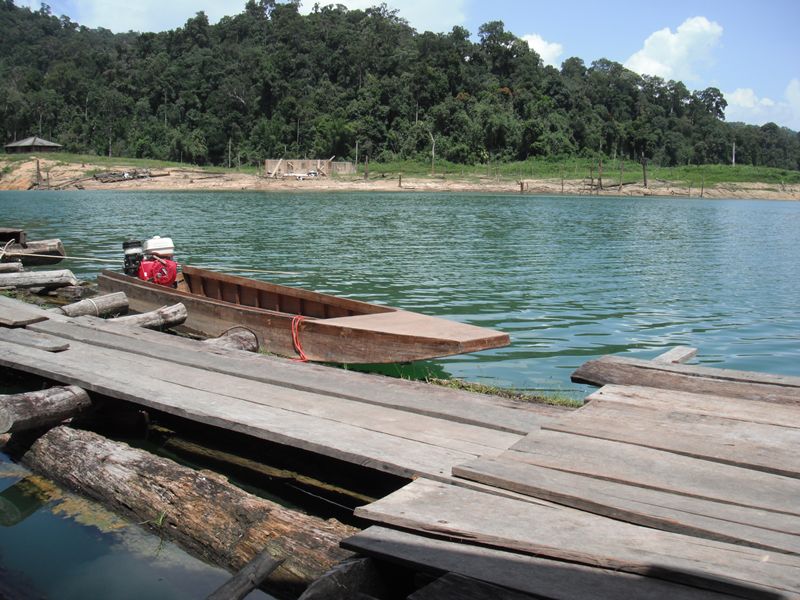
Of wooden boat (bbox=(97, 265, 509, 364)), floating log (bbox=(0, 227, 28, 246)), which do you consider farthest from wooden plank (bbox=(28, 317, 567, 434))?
floating log (bbox=(0, 227, 28, 246))

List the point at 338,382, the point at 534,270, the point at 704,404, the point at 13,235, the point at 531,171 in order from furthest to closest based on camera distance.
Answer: the point at 531,171 → the point at 534,270 → the point at 13,235 → the point at 338,382 → the point at 704,404

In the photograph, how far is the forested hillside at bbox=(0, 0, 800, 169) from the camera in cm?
9750

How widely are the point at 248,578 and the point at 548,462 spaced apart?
156cm

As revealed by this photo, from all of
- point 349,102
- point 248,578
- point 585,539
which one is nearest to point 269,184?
point 349,102

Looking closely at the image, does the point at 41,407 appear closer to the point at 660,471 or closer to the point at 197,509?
the point at 197,509

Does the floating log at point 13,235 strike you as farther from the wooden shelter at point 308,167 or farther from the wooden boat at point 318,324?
the wooden shelter at point 308,167

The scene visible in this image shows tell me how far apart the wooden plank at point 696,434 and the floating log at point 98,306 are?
7.07 m

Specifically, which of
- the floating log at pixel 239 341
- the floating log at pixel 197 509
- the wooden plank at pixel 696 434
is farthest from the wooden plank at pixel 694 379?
the floating log at pixel 239 341

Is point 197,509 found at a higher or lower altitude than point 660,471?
lower

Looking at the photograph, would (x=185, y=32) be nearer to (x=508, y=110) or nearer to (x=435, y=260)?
(x=508, y=110)

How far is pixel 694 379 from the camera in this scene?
5637 millimetres

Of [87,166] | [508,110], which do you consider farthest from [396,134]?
[87,166]

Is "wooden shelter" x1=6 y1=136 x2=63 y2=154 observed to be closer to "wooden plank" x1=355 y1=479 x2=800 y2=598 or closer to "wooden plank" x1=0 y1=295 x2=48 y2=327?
"wooden plank" x1=0 y1=295 x2=48 y2=327

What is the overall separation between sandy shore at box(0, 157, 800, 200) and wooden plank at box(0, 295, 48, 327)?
68.6 meters
